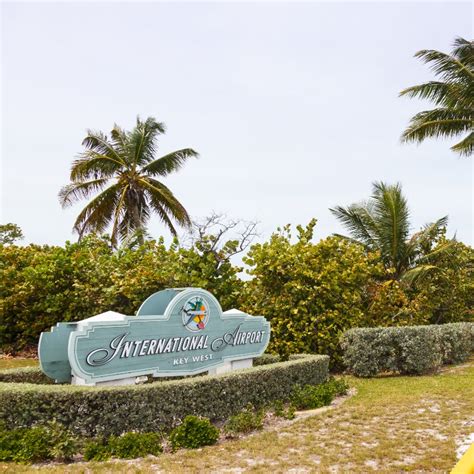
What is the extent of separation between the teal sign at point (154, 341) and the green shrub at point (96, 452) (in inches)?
42.0

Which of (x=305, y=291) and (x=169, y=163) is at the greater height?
(x=169, y=163)

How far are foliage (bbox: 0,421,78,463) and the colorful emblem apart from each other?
3068mm

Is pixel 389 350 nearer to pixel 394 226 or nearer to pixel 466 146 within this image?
pixel 394 226

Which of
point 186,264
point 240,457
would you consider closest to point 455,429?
point 240,457

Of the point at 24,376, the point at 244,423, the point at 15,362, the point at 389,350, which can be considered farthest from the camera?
the point at 15,362

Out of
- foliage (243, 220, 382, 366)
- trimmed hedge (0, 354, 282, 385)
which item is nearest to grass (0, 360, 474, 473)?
trimmed hedge (0, 354, 282, 385)

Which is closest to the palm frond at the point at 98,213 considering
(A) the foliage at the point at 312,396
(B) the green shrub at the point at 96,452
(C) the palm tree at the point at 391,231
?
(C) the palm tree at the point at 391,231

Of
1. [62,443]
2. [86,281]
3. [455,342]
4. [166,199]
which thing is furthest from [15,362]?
[455,342]

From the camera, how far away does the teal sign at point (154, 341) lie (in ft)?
23.9

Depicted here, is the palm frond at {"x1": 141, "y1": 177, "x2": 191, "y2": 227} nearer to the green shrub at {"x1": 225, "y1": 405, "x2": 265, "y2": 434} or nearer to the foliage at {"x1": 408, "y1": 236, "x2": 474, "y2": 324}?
the foliage at {"x1": 408, "y1": 236, "x2": 474, "y2": 324}

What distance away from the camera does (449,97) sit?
58.2 ft

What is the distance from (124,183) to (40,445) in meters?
16.8

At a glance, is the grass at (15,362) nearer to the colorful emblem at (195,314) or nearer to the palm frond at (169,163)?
the colorful emblem at (195,314)

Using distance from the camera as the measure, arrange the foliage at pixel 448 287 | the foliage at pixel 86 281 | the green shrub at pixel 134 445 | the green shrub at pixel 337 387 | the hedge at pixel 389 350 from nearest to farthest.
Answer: the green shrub at pixel 134 445 → the green shrub at pixel 337 387 → the hedge at pixel 389 350 → the foliage at pixel 86 281 → the foliage at pixel 448 287
